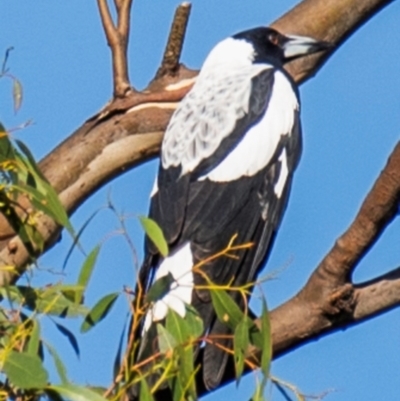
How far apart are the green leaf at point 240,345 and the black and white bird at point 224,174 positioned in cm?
46

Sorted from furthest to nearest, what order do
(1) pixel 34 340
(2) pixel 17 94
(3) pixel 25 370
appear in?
(2) pixel 17 94, (1) pixel 34 340, (3) pixel 25 370

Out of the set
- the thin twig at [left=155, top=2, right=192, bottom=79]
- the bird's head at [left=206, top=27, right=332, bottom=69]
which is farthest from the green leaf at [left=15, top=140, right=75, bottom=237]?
the bird's head at [left=206, top=27, right=332, bottom=69]

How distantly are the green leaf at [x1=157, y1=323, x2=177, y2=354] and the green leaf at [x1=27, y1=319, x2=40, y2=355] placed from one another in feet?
0.46

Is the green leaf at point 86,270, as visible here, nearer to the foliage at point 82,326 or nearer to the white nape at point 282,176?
the foliage at point 82,326

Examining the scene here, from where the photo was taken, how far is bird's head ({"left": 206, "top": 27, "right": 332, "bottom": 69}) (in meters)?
2.75

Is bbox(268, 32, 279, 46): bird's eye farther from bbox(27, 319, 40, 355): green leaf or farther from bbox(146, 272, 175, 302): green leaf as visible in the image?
bbox(27, 319, 40, 355): green leaf

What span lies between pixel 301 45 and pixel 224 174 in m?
0.31

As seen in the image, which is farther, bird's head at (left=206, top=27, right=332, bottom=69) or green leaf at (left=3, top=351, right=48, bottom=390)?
bird's head at (left=206, top=27, right=332, bottom=69)

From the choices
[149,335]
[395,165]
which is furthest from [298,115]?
[149,335]

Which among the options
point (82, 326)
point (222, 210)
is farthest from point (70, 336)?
point (222, 210)

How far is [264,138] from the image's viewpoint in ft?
8.32

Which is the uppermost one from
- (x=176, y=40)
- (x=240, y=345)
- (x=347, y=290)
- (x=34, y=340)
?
(x=176, y=40)

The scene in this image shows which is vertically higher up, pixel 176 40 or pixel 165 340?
pixel 176 40

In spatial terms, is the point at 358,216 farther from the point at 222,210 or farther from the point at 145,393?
the point at 145,393
